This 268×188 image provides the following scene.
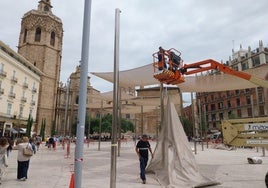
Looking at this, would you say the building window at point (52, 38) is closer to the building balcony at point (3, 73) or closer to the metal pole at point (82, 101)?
the building balcony at point (3, 73)

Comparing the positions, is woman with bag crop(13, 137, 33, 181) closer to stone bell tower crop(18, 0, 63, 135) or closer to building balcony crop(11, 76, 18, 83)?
building balcony crop(11, 76, 18, 83)

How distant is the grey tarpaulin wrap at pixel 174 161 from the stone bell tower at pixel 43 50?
47.7 metres

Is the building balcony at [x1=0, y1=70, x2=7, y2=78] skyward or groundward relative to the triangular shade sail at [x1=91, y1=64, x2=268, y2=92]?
skyward

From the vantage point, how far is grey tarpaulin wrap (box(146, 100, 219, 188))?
6785 mm

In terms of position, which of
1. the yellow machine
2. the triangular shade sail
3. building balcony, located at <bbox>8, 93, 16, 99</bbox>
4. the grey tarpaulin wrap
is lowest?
the grey tarpaulin wrap

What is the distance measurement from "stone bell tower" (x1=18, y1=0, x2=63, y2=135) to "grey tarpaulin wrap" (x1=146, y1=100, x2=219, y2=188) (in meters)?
47.7

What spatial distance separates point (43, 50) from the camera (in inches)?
2073

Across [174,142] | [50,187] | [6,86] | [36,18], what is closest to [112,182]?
[50,187]

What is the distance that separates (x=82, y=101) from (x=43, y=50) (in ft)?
175

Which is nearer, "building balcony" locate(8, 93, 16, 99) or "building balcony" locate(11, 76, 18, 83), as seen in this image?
"building balcony" locate(8, 93, 16, 99)

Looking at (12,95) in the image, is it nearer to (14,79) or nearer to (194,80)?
(14,79)

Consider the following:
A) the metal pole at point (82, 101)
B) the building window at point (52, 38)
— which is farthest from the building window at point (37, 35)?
the metal pole at point (82, 101)

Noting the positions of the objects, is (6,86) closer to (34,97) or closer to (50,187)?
(34,97)

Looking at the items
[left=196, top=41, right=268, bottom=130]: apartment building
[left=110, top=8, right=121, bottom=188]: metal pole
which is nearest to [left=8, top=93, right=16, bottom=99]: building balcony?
[left=196, top=41, right=268, bottom=130]: apartment building
